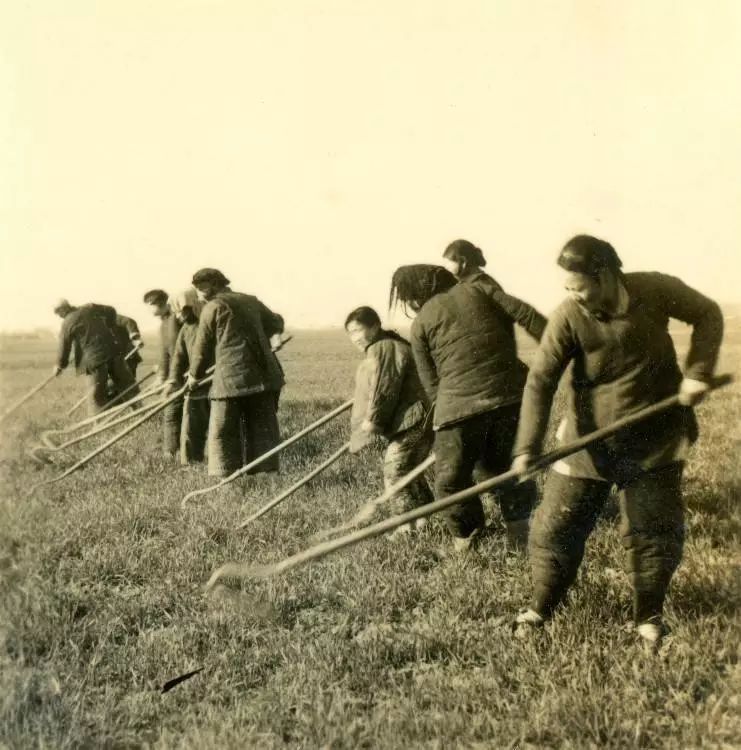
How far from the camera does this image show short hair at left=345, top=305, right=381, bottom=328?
5137 mm

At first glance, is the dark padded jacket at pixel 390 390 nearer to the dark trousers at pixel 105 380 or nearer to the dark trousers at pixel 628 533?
the dark trousers at pixel 628 533

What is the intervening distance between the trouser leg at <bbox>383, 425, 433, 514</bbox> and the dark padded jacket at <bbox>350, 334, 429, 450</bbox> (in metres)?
0.07

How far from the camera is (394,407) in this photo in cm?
504

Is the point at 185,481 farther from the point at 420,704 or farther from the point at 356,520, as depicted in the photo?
the point at 420,704

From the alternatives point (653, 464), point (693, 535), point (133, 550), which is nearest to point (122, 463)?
point (133, 550)

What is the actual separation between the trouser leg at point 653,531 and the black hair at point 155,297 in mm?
6881

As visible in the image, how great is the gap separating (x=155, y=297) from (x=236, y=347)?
288cm

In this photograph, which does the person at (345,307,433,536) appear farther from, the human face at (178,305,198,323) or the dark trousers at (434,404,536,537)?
the human face at (178,305,198,323)

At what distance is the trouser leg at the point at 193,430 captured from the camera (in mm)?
7605

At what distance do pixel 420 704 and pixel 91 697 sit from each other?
1.28m

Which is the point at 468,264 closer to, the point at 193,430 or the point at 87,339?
the point at 193,430

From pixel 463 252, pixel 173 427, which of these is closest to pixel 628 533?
pixel 463 252

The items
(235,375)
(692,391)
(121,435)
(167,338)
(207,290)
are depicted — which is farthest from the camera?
(167,338)

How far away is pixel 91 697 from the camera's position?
3.04m
